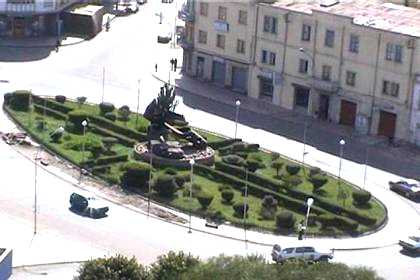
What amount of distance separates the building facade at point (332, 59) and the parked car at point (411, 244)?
2778 centimetres

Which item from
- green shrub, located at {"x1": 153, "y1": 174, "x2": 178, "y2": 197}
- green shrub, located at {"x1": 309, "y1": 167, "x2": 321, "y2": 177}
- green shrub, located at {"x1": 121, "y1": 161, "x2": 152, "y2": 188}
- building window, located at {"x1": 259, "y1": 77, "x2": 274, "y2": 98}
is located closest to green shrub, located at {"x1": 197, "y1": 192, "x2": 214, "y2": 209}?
green shrub, located at {"x1": 153, "y1": 174, "x2": 178, "y2": 197}

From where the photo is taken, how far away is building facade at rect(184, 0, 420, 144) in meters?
127

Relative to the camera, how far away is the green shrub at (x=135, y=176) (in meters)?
106

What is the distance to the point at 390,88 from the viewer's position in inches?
5032

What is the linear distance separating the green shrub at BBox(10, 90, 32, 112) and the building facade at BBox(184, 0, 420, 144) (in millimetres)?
25908

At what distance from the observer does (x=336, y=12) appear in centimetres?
13338

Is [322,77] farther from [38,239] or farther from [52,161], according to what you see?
[38,239]

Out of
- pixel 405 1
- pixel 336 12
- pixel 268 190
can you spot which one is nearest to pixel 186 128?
pixel 268 190

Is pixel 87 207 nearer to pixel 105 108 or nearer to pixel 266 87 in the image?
Answer: pixel 105 108

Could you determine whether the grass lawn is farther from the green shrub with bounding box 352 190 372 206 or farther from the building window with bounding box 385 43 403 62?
the building window with bounding box 385 43 403 62

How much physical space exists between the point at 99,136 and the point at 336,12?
2879 centimetres

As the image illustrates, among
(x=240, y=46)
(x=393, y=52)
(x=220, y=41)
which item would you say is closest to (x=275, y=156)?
(x=393, y=52)

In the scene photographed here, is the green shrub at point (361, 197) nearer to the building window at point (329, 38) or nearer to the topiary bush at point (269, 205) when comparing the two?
the topiary bush at point (269, 205)

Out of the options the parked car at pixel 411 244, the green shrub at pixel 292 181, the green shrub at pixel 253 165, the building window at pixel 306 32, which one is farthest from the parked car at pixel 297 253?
the building window at pixel 306 32
